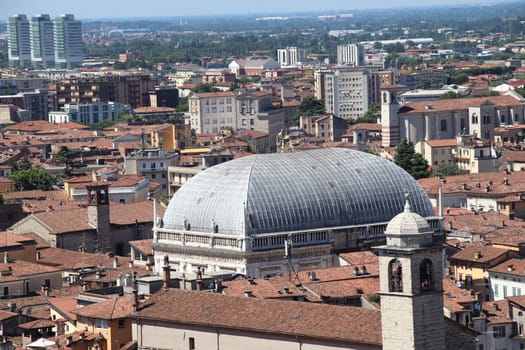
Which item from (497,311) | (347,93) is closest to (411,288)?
(497,311)

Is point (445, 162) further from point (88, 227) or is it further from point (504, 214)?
point (88, 227)

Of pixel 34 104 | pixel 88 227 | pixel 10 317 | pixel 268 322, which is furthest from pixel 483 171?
pixel 34 104

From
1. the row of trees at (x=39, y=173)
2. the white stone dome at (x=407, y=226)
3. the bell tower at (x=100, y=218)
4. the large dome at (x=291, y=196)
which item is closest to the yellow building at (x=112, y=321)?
the white stone dome at (x=407, y=226)

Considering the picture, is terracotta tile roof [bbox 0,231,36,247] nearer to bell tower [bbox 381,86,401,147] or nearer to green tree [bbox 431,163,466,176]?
green tree [bbox 431,163,466,176]

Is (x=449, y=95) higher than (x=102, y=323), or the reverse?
(x=102, y=323)

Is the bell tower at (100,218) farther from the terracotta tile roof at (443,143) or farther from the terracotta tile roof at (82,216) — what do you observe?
the terracotta tile roof at (443,143)

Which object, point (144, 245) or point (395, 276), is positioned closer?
point (395, 276)

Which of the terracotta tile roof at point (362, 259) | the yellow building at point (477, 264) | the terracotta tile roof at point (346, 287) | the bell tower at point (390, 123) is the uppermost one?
the terracotta tile roof at point (346, 287)

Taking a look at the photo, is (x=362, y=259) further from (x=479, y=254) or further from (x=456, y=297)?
(x=456, y=297)
